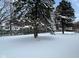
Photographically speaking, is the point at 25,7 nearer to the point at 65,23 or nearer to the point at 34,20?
the point at 34,20

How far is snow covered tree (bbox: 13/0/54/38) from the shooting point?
13.0 metres

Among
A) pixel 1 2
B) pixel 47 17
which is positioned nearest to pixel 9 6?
pixel 1 2

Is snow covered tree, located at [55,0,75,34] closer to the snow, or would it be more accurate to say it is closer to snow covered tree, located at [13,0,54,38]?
snow covered tree, located at [13,0,54,38]

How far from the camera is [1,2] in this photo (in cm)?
2491

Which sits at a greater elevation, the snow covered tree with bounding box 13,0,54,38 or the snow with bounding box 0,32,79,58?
the snow covered tree with bounding box 13,0,54,38

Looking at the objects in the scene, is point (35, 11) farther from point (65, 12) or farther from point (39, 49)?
point (65, 12)

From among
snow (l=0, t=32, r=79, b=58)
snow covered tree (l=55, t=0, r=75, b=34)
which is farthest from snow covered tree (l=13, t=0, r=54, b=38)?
snow covered tree (l=55, t=0, r=75, b=34)

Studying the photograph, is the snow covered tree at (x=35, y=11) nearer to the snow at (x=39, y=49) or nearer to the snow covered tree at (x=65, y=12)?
the snow at (x=39, y=49)

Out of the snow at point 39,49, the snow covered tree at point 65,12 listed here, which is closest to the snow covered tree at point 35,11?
the snow at point 39,49

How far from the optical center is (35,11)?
42.7 feet

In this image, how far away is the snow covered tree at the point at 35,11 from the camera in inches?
510

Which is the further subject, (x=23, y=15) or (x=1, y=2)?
(x=1, y=2)

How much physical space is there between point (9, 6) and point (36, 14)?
45.3ft

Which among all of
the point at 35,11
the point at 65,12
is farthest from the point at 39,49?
the point at 65,12
